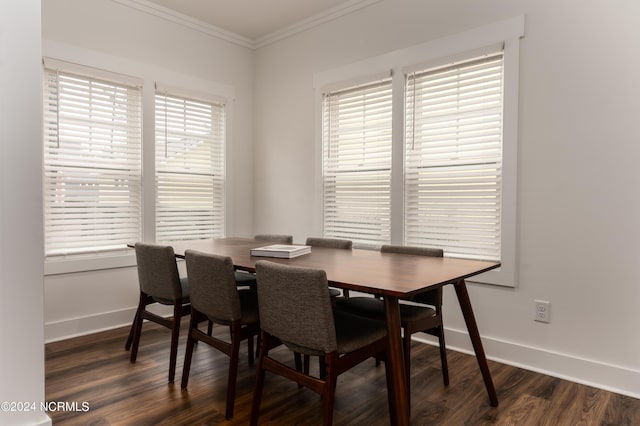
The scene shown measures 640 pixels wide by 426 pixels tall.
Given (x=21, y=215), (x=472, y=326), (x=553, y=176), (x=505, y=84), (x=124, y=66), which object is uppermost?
(x=124, y=66)

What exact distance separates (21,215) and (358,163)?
255 centimetres

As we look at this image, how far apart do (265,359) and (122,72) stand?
286 cm

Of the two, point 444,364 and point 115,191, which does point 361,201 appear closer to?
point 444,364

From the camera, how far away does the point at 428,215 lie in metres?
3.19

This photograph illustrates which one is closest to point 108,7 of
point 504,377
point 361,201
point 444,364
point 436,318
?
point 361,201

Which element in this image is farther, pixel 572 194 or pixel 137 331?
pixel 137 331

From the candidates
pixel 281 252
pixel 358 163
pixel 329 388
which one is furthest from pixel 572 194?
pixel 329 388

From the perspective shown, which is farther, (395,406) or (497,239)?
(497,239)

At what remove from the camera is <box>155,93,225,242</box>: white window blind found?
384 cm

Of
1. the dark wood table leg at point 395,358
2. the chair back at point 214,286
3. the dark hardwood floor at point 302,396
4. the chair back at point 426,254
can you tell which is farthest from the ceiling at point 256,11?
the dark hardwood floor at point 302,396

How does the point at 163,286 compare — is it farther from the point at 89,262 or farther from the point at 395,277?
the point at 395,277

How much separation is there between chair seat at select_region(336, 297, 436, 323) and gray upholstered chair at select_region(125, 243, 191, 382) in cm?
99

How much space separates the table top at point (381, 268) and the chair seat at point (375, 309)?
0.90ft

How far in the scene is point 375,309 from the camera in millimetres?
2332
